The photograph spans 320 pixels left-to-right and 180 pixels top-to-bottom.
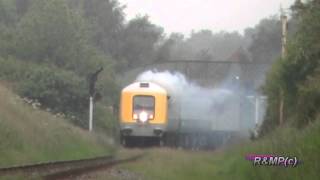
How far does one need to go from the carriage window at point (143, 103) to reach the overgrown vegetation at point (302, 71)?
8631 mm

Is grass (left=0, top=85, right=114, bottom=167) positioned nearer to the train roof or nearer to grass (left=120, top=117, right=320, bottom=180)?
grass (left=120, top=117, right=320, bottom=180)

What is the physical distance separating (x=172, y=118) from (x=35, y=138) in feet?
54.2

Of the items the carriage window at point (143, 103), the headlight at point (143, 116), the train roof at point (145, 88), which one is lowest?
the headlight at point (143, 116)

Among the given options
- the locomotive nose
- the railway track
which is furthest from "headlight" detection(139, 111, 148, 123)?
the railway track

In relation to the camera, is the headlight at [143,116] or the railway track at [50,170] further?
the headlight at [143,116]

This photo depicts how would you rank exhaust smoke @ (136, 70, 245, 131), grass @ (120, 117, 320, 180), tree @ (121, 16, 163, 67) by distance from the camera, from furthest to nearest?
1. tree @ (121, 16, 163, 67)
2. exhaust smoke @ (136, 70, 245, 131)
3. grass @ (120, 117, 320, 180)

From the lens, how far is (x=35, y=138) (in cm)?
2609

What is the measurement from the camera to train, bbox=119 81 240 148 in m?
38.8

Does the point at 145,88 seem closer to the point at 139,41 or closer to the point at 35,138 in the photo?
the point at 35,138

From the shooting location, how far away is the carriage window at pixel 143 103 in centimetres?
3888

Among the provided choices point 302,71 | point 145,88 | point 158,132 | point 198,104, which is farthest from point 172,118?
point 302,71

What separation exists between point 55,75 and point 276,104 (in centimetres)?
1913

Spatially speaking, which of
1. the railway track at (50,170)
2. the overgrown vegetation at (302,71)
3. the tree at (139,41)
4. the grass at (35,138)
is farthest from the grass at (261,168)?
the tree at (139,41)

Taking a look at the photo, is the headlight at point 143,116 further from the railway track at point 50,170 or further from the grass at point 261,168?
the railway track at point 50,170
